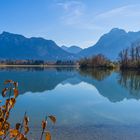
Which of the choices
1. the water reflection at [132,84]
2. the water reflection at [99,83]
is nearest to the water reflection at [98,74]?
the water reflection at [99,83]

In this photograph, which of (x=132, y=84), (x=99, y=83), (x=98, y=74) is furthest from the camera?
(x=98, y=74)

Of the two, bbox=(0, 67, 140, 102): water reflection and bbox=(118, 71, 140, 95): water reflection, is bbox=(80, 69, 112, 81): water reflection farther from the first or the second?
bbox=(118, 71, 140, 95): water reflection

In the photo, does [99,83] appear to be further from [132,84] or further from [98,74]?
[98,74]

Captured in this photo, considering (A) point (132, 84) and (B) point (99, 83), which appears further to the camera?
(B) point (99, 83)

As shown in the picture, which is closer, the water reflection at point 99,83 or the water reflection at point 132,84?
the water reflection at point 99,83

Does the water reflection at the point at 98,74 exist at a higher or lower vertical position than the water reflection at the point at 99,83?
lower

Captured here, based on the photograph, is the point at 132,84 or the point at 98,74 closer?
the point at 132,84

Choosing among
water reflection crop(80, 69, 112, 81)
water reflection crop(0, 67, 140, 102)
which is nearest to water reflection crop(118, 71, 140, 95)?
water reflection crop(0, 67, 140, 102)

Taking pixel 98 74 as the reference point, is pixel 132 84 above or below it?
above

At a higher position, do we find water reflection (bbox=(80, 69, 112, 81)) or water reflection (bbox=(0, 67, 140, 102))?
water reflection (bbox=(0, 67, 140, 102))

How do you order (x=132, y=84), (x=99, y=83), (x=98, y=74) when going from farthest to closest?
(x=98, y=74), (x=99, y=83), (x=132, y=84)

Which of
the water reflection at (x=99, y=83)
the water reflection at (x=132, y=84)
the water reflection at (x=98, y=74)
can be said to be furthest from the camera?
the water reflection at (x=98, y=74)

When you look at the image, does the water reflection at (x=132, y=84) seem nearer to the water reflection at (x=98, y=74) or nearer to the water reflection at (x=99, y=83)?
the water reflection at (x=99, y=83)

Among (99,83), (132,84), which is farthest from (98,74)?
(132,84)
